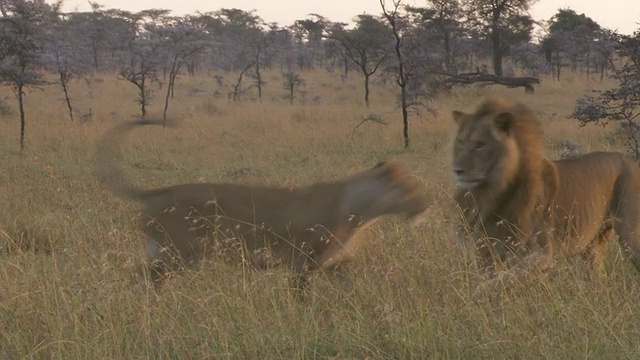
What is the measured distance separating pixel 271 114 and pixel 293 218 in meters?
18.7

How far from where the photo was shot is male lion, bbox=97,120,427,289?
5035 mm

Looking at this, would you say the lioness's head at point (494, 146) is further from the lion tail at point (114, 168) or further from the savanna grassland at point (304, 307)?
the lion tail at point (114, 168)

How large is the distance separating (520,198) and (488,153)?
13.3 inches

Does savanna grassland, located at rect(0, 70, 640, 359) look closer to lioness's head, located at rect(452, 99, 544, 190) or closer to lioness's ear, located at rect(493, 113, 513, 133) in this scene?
lioness's head, located at rect(452, 99, 544, 190)

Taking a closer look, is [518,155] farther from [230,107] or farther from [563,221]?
[230,107]

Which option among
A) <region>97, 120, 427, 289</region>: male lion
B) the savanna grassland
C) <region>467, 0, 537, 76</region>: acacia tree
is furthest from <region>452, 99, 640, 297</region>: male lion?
<region>467, 0, 537, 76</region>: acacia tree

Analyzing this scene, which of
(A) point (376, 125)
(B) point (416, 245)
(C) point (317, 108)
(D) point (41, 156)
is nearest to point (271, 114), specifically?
(C) point (317, 108)

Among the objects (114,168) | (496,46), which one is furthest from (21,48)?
(496,46)

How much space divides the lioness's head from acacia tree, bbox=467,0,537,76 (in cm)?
3229

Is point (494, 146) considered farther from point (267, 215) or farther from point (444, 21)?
point (444, 21)

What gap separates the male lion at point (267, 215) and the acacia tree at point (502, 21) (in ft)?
103

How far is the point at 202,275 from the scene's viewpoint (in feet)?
15.3

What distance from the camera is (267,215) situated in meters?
5.22

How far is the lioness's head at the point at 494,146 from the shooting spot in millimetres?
4125
